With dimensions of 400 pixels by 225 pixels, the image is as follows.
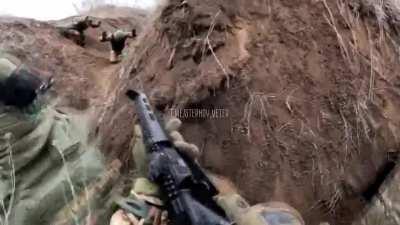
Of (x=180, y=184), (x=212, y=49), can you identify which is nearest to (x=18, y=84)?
(x=180, y=184)

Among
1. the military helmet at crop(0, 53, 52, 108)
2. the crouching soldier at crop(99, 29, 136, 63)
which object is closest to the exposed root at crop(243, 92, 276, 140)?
the military helmet at crop(0, 53, 52, 108)

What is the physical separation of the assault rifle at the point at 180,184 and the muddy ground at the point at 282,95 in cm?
48

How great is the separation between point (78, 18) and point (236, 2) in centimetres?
337

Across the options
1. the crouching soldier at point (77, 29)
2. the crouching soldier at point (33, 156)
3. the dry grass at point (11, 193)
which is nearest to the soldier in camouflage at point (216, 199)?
the crouching soldier at point (33, 156)

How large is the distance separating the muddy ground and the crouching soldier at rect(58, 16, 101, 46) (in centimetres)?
279

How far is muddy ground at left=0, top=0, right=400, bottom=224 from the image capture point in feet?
14.3

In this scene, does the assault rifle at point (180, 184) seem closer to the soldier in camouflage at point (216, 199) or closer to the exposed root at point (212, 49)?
the soldier in camouflage at point (216, 199)

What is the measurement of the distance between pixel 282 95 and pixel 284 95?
0.4 inches

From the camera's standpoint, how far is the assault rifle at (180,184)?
3555mm

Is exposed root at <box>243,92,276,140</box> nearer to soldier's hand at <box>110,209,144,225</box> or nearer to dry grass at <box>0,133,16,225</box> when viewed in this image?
soldier's hand at <box>110,209,144,225</box>

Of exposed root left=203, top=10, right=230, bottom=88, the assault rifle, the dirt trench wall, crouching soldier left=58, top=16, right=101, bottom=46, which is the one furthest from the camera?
crouching soldier left=58, top=16, right=101, bottom=46

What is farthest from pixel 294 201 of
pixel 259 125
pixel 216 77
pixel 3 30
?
pixel 3 30

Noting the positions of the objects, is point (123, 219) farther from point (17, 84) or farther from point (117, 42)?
point (117, 42)

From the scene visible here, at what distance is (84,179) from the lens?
13.9 ft
